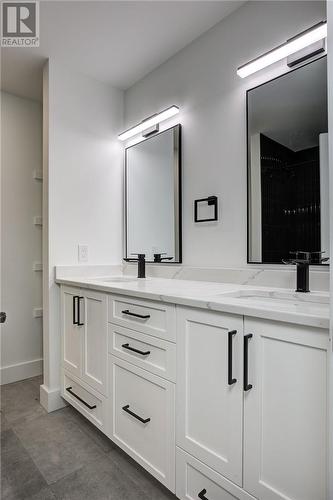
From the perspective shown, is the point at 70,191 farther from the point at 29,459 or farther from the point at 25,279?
the point at 29,459

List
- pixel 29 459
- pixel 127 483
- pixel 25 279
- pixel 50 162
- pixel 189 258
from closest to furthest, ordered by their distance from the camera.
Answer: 1. pixel 127 483
2. pixel 29 459
3. pixel 189 258
4. pixel 50 162
5. pixel 25 279

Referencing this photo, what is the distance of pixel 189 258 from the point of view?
2.00 metres

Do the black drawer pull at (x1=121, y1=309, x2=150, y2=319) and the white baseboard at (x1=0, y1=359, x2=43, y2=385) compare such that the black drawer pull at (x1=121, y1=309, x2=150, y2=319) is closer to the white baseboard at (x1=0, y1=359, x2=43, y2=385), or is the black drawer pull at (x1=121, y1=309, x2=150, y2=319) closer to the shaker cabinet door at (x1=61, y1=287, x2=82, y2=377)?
the shaker cabinet door at (x1=61, y1=287, x2=82, y2=377)

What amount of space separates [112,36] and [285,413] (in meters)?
2.21

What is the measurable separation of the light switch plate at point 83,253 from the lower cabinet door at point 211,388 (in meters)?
1.31

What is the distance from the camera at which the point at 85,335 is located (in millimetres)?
1833

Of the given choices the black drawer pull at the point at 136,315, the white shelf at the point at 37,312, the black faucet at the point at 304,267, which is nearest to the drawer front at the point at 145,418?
the black drawer pull at the point at 136,315

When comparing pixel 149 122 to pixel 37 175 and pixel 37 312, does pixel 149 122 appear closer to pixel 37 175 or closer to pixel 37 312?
pixel 37 175

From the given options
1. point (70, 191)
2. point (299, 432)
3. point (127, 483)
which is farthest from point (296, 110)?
point (127, 483)

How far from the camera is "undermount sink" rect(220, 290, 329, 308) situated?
1.28 m

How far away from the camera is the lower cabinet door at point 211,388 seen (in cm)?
101

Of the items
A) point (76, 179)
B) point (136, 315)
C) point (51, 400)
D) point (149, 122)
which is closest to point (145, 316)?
point (136, 315)

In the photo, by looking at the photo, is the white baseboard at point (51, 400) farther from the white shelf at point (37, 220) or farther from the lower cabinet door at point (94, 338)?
the white shelf at point (37, 220)

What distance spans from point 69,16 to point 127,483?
8.14 ft
